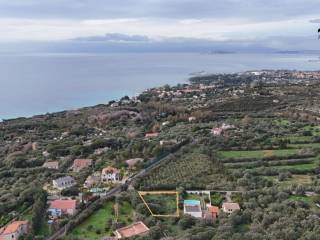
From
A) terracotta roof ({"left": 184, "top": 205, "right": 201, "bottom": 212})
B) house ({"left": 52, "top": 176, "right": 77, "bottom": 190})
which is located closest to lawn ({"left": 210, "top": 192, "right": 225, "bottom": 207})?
terracotta roof ({"left": 184, "top": 205, "right": 201, "bottom": 212})

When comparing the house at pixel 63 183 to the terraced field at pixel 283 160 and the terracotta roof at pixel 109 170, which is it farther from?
the terraced field at pixel 283 160

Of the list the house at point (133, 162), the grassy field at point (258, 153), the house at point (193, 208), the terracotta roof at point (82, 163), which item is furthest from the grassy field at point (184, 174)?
the terracotta roof at point (82, 163)

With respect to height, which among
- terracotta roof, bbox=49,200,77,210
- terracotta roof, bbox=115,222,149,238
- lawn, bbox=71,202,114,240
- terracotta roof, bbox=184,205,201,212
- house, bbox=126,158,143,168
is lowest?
lawn, bbox=71,202,114,240

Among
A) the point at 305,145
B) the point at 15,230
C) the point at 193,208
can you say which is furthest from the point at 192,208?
the point at 305,145

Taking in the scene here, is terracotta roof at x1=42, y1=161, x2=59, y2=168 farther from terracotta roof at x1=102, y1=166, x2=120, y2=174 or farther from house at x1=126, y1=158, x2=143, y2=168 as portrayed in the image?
house at x1=126, y1=158, x2=143, y2=168

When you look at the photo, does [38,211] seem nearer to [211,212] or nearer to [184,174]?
[211,212]

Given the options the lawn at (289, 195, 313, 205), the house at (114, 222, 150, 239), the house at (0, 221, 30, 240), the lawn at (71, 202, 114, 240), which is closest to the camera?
the house at (114, 222, 150, 239)

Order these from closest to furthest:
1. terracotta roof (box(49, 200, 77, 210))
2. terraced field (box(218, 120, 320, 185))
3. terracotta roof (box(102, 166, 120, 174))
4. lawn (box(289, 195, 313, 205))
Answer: terracotta roof (box(49, 200, 77, 210)) < lawn (box(289, 195, 313, 205)) < terracotta roof (box(102, 166, 120, 174)) < terraced field (box(218, 120, 320, 185))
